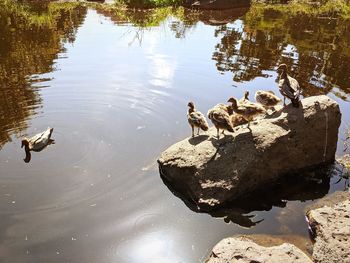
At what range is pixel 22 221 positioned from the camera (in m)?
7.82

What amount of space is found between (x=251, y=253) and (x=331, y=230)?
1.82 meters

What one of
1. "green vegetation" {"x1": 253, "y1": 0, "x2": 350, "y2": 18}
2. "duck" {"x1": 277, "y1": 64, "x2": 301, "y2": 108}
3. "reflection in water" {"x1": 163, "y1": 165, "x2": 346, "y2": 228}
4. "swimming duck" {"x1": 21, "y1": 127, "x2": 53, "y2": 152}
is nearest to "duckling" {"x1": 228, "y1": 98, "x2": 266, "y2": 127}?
"duck" {"x1": 277, "y1": 64, "x2": 301, "y2": 108}

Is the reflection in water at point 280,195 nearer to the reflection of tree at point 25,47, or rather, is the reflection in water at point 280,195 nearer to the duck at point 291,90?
the duck at point 291,90

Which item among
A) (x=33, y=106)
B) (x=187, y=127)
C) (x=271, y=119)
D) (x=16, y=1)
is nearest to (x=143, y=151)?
(x=187, y=127)

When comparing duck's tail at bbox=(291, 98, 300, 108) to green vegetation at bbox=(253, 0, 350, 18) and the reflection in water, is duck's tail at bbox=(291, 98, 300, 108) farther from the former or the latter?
green vegetation at bbox=(253, 0, 350, 18)

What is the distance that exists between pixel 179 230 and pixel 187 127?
4396 millimetres

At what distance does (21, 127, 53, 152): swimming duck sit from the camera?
10242 mm

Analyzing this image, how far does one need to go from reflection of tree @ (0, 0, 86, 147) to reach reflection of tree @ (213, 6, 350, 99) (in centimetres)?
777

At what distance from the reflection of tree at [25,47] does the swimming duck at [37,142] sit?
3.05ft

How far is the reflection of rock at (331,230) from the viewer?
6.81 m

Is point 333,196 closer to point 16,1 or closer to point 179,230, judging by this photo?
point 179,230

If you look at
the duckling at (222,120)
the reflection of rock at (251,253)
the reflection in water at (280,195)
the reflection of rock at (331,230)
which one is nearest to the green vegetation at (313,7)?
the reflection in water at (280,195)

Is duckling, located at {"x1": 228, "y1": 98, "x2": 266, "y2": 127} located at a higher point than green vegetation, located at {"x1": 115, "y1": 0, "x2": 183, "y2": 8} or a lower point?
higher

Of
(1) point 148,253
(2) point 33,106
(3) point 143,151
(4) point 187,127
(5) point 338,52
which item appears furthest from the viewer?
(5) point 338,52
